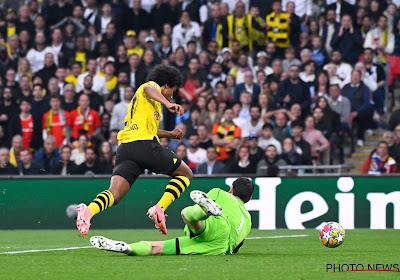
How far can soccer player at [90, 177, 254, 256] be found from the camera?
8750 mm

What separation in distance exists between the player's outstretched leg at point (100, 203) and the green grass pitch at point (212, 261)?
0.38m

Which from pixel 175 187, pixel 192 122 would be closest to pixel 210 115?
pixel 192 122

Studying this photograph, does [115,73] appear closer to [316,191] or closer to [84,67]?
[84,67]

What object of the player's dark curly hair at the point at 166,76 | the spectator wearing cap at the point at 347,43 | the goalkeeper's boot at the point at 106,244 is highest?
the spectator wearing cap at the point at 347,43

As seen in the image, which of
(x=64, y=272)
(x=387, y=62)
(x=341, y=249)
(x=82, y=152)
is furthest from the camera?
(x=387, y=62)

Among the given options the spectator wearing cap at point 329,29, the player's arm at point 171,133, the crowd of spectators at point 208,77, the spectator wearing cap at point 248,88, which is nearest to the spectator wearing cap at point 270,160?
the crowd of spectators at point 208,77

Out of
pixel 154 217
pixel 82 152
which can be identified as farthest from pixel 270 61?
pixel 154 217

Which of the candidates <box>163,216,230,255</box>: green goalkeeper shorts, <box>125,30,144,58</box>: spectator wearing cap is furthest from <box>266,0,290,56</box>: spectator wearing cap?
<box>163,216,230,255</box>: green goalkeeper shorts

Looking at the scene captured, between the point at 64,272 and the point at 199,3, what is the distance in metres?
14.5

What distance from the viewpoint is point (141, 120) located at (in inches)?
372

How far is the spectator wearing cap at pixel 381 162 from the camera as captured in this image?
54.6ft

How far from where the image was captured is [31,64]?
2067 cm

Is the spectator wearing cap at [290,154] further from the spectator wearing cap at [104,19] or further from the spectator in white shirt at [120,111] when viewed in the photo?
the spectator wearing cap at [104,19]

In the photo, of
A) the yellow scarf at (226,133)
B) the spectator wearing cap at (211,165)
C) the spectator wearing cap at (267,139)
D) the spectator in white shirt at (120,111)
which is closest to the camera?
the spectator wearing cap at (211,165)
